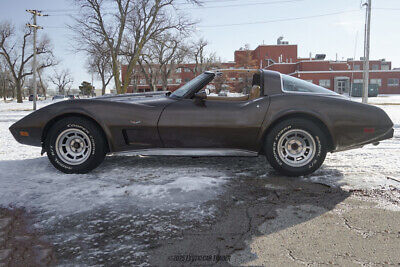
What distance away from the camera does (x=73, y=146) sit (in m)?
3.76

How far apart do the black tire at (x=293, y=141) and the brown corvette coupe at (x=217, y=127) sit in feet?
0.04

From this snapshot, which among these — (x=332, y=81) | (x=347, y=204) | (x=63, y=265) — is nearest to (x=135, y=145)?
(x=63, y=265)

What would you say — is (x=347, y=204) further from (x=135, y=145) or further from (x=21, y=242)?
(x=21, y=242)

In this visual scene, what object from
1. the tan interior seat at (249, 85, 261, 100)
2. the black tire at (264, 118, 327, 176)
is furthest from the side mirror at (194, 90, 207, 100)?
the black tire at (264, 118, 327, 176)

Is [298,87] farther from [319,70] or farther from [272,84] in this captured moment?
[319,70]

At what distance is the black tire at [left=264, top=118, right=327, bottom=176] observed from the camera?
11.7ft

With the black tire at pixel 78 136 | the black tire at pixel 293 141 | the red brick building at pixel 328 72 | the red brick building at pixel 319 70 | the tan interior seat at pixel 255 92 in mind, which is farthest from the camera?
the red brick building at pixel 319 70

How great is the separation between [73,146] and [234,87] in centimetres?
219

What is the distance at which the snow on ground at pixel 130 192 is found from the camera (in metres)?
2.06

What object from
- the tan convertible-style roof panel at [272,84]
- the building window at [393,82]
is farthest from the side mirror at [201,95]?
the building window at [393,82]

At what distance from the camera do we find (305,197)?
2.92 metres

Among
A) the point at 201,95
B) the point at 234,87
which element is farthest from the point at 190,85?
the point at 234,87

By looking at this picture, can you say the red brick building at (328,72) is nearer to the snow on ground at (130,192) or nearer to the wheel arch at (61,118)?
the snow on ground at (130,192)

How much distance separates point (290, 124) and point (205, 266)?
228 cm
